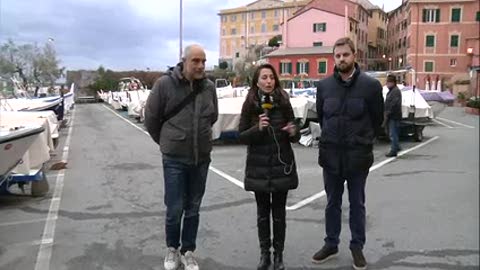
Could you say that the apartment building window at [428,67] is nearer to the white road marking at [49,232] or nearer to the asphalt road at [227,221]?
the asphalt road at [227,221]

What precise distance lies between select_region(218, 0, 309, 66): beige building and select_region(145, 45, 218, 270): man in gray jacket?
123m

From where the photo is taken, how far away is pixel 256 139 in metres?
4.59

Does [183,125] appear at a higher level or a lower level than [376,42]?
lower

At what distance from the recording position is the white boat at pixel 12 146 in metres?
6.48

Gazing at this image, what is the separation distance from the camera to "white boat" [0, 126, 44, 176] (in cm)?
648

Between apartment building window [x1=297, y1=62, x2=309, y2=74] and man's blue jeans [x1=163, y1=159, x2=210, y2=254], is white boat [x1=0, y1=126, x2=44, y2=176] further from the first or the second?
apartment building window [x1=297, y1=62, x2=309, y2=74]

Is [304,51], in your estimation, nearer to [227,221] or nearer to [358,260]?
[227,221]

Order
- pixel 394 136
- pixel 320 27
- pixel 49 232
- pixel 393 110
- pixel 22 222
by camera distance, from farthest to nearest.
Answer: pixel 320 27, pixel 393 110, pixel 394 136, pixel 22 222, pixel 49 232

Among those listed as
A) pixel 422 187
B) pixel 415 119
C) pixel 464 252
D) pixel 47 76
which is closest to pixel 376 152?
pixel 415 119

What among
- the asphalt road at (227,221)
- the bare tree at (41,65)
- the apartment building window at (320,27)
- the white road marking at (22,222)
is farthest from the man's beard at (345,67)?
the apartment building window at (320,27)

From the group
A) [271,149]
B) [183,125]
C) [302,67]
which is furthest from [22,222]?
[302,67]

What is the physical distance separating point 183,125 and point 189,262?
1.23 m

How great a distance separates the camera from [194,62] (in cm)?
445

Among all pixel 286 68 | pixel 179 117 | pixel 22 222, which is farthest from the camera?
pixel 286 68
